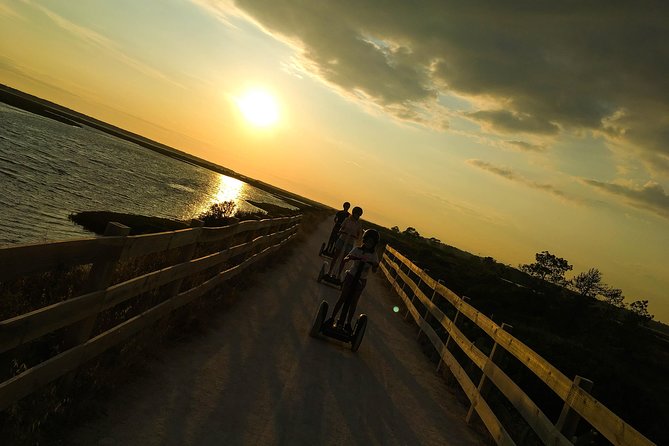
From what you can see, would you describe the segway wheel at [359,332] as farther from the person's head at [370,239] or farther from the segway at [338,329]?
the person's head at [370,239]

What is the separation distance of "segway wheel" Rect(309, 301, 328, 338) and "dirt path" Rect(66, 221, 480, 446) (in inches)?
5.2

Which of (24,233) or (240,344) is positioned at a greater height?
(240,344)

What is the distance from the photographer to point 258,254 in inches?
530

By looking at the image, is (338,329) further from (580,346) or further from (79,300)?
(580,346)

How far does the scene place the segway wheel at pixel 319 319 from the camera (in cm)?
848

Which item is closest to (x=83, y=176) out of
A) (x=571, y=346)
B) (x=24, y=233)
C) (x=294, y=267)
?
(x=24, y=233)

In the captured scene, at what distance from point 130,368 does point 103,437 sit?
4.53ft

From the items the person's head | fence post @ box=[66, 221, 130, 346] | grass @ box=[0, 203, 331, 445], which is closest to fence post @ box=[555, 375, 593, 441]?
the person's head

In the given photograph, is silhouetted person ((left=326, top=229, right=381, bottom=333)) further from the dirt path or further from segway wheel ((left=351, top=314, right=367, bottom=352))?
the dirt path

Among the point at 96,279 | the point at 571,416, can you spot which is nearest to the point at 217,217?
the point at 96,279

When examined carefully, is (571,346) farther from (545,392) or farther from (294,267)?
(294,267)

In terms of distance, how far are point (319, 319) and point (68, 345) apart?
487 centimetres

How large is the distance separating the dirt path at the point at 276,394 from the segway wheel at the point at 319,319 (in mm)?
132

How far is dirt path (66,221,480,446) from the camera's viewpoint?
172 inches
